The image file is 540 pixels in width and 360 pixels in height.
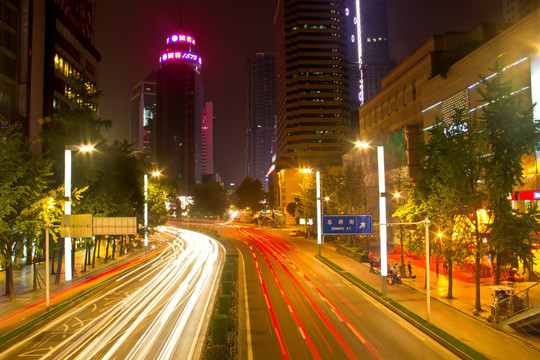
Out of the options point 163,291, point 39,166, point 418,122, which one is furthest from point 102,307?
point 418,122

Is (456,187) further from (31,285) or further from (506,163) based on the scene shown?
(31,285)

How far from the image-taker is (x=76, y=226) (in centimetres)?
2478

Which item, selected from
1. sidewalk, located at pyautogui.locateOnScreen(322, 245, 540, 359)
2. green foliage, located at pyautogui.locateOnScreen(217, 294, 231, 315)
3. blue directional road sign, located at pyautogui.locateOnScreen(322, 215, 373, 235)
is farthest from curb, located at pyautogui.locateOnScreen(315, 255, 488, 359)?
green foliage, located at pyautogui.locateOnScreen(217, 294, 231, 315)

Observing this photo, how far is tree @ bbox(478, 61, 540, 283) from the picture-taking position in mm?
22047

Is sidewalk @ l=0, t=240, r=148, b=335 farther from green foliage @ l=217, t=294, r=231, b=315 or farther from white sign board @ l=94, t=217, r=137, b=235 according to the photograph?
green foliage @ l=217, t=294, r=231, b=315

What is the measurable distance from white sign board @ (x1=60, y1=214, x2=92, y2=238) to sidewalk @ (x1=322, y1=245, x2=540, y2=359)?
66.9 ft

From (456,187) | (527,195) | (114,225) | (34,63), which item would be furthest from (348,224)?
(34,63)

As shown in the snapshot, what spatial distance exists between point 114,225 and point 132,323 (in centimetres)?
793

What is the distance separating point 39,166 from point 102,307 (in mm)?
11052

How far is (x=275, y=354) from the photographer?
16531mm

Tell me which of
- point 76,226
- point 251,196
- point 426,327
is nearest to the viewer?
point 426,327

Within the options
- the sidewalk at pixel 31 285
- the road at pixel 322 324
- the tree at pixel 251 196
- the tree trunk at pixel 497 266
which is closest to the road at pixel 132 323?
the sidewalk at pixel 31 285

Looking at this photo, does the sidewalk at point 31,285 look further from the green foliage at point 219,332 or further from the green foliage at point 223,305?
the green foliage at point 219,332

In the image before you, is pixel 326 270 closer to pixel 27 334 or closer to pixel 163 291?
pixel 163 291
